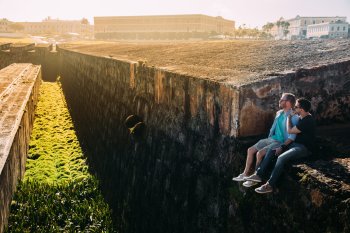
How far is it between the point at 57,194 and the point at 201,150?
12.7 feet

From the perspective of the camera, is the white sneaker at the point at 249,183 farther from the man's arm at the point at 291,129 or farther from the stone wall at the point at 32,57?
the stone wall at the point at 32,57

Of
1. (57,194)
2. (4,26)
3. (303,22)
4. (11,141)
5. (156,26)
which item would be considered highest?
(303,22)

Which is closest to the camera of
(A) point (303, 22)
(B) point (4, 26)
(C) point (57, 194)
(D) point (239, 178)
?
(D) point (239, 178)

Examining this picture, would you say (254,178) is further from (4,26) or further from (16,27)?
(16,27)

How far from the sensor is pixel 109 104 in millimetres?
7660

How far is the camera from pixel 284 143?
257cm

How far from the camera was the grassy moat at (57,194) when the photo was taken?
5.08 m

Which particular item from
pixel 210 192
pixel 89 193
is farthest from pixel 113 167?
pixel 210 192

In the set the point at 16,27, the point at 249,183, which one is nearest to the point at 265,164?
the point at 249,183

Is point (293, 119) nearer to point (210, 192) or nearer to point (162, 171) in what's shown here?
point (210, 192)

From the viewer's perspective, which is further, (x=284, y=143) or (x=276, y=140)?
(x=276, y=140)

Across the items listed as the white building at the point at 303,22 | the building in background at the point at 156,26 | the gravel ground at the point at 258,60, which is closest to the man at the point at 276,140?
the gravel ground at the point at 258,60

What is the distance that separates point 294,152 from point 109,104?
5.78 m

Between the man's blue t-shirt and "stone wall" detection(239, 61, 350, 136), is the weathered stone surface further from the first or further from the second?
the man's blue t-shirt
